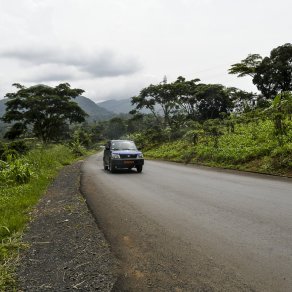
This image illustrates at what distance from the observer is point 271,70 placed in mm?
39812

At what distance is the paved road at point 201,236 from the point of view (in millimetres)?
4105

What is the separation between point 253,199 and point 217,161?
10.8 meters

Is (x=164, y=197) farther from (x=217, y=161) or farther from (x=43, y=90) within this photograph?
(x=43, y=90)

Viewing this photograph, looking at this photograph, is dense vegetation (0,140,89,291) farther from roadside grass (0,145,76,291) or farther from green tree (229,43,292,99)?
green tree (229,43,292,99)

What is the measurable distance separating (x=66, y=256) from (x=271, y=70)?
39.6m

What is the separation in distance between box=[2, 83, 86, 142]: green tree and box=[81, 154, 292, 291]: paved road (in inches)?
1257

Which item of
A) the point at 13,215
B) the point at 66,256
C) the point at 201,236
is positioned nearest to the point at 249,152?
the point at 201,236

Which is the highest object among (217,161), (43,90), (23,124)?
(43,90)

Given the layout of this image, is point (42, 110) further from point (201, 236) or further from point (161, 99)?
point (201, 236)

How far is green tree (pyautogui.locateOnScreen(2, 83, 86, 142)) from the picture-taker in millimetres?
39719

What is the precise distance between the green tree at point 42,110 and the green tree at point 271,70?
804 inches

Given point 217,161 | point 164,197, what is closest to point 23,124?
point 217,161

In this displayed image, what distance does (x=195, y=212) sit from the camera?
299 inches

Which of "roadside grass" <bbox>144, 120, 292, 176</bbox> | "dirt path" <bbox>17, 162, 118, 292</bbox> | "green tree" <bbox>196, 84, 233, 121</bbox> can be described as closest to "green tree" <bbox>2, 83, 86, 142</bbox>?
"green tree" <bbox>196, 84, 233, 121</bbox>
